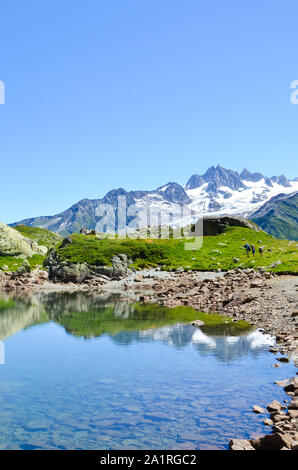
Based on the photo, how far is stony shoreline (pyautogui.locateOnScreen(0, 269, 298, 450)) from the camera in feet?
55.1

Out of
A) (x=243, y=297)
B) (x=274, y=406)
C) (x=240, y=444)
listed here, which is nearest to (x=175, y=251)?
(x=243, y=297)

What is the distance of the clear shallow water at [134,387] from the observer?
650 inches

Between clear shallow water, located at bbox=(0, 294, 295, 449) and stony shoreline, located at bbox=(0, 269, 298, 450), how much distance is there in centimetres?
127

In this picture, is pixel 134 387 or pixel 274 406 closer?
pixel 274 406

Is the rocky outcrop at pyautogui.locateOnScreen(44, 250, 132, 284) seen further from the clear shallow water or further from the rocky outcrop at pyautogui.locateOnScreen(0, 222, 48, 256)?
the clear shallow water

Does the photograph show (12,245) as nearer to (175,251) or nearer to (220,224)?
(175,251)

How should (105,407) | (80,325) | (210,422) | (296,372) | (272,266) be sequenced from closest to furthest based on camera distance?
(210,422) → (105,407) → (296,372) → (80,325) → (272,266)

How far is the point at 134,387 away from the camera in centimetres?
2197

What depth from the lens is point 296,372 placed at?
23266mm

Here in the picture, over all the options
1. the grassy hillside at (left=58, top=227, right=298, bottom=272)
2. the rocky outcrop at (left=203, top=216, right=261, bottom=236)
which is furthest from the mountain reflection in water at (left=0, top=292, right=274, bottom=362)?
the rocky outcrop at (left=203, top=216, right=261, bottom=236)

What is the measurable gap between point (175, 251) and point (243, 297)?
5494 centimetres
